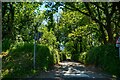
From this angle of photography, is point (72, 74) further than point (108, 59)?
No

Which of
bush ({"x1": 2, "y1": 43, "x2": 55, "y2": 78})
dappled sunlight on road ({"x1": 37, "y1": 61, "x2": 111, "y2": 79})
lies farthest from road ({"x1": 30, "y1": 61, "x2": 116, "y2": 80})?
bush ({"x1": 2, "y1": 43, "x2": 55, "y2": 78})

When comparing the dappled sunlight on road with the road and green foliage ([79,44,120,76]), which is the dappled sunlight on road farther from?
green foliage ([79,44,120,76])

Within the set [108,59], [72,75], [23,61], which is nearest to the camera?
[72,75]

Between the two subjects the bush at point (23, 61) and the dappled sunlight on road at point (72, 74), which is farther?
the dappled sunlight on road at point (72, 74)

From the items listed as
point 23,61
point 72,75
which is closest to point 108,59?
point 72,75

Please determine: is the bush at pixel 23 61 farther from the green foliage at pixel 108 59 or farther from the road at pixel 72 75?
the green foliage at pixel 108 59

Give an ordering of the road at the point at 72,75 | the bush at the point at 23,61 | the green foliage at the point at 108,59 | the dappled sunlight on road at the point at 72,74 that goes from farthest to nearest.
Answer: the green foliage at the point at 108,59, the dappled sunlight on road at the point at 72,74, the bush at the point at 23,61, the road at the point at 72,75

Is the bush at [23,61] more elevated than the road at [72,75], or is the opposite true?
→ the bush at [23,61]

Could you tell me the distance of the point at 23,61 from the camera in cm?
1573

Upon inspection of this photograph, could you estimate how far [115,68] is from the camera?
15.1 m

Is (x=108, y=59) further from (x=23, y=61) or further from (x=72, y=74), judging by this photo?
(x=23, y=61)

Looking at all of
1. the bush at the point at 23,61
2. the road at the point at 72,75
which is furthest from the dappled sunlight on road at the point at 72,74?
the bush at the point at 23,61

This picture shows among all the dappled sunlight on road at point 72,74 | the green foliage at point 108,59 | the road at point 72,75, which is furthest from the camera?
the green foliage at point 108,59

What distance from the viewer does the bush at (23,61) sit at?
12.7 m
